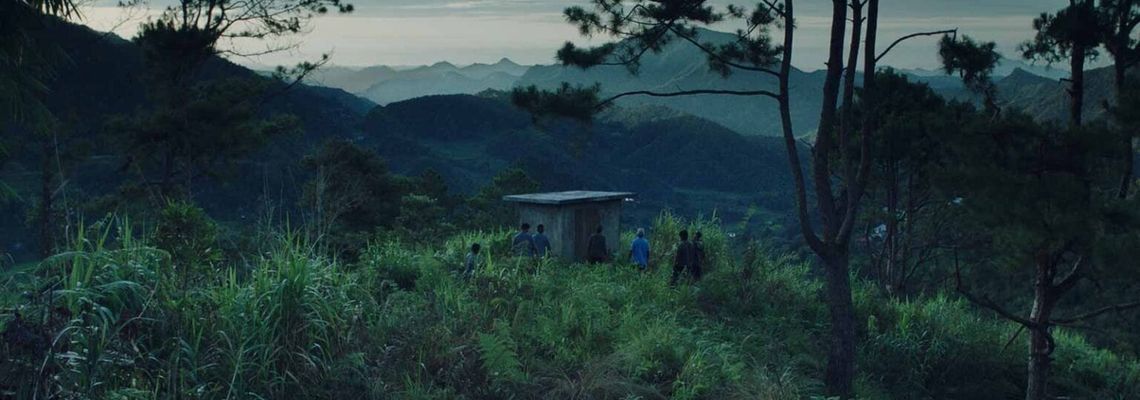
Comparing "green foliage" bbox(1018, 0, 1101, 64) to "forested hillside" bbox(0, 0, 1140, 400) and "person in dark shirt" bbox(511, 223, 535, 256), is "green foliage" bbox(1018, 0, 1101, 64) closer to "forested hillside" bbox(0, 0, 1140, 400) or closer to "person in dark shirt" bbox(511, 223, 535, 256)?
"forested hillside" bbox(0, 0, 1140, 400)

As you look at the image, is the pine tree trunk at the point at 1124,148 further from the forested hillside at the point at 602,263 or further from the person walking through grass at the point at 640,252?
the person walking through grass at the point at 640,252

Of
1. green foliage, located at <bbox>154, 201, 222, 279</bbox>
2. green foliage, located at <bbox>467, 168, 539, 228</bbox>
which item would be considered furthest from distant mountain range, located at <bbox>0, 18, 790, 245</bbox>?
green foliage, located at <bbox>154, 201, 222, 279</bbox>

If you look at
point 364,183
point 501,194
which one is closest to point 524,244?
point 364,183

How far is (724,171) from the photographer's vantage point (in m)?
134

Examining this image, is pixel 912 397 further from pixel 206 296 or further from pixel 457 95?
pixel 457 95

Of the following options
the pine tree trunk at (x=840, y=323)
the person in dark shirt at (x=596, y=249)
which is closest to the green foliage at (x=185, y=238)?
the pine tree trunk at (x=840, y=323)

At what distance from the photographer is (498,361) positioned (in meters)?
6.07

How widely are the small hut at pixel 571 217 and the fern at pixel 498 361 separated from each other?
911cm

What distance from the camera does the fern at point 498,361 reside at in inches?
236

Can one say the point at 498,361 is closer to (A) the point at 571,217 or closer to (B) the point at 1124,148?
(A) the point at 571,217

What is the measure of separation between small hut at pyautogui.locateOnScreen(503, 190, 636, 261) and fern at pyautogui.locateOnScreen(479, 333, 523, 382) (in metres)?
9.11

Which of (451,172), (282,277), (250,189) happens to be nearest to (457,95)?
(451,172)

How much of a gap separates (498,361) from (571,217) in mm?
9578

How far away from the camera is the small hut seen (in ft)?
51.0
